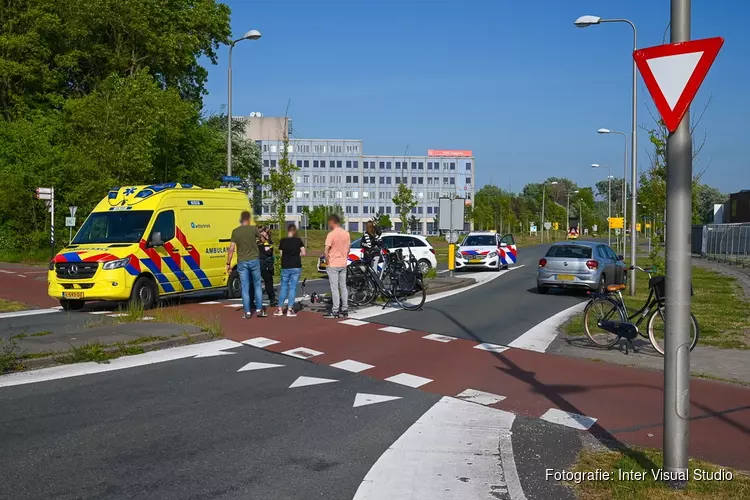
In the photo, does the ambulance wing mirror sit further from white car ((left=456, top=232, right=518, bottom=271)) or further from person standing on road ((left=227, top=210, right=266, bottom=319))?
white car ((left=456, top=232, right=518, bottom=271))

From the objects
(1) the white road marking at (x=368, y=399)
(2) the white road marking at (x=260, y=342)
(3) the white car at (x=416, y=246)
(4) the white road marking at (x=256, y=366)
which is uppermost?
(3) the white car at (x=416, y=246)

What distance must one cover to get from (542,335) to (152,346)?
6.35m

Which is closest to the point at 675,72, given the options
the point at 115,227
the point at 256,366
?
the point at 256,366

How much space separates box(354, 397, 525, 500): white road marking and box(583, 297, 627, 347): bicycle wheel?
13.8ft

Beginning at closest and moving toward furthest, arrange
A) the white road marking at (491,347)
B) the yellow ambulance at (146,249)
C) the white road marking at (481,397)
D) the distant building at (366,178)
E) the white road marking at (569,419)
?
the white road marking at (569,419), the white road marking at (481,397), the white road marking at (491,347), the yellow ambulance at (146,249), the distant building at (366,178)

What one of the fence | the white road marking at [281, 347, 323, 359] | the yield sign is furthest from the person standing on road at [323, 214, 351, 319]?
the fence

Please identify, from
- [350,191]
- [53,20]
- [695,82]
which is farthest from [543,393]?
[350,191]

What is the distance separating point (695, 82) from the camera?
14.8 ft

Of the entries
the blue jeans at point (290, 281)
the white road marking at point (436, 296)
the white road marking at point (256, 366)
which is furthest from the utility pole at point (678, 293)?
the white road marking at point (436, 296)

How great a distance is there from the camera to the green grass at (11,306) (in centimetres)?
1523

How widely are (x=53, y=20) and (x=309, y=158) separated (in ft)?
270

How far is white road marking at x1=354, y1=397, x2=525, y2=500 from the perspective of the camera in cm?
476

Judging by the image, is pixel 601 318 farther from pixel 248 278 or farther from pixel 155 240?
pixel 155 240

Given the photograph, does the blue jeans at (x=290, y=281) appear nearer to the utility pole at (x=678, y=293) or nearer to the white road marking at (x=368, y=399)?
the white road marking at (x=368, y=399)
